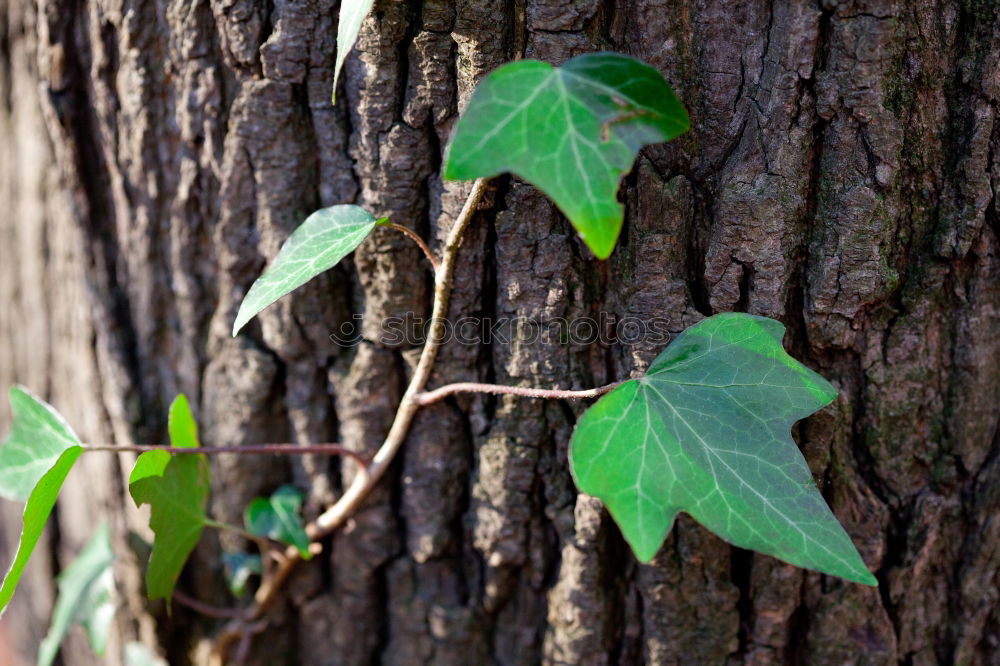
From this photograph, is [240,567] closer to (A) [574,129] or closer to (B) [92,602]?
(B) [92,602]

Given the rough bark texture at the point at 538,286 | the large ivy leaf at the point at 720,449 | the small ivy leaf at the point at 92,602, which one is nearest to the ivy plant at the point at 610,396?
the large ivy leaf at the point at 720,449

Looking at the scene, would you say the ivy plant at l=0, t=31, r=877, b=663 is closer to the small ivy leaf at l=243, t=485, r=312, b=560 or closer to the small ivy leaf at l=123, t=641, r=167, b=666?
the small ivy leaf at l=243, t=485, r=312, b=560

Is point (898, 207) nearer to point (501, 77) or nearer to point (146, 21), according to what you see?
point (501, 77)

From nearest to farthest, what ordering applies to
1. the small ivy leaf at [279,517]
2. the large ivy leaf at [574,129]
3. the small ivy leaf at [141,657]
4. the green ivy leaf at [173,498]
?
the large ivy leaf at [574,129] → the green ivy leaf at [173,498] → the small ivy leaf at [279,517] → the small ivy leaf at [141,657]

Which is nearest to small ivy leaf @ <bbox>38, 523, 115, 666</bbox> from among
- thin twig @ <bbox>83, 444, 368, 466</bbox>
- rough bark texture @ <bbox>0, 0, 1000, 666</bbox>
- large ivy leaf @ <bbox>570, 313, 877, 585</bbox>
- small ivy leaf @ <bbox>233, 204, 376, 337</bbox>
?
rough bark texture @ <bbox>0, 0, 1000, 666</bbox>

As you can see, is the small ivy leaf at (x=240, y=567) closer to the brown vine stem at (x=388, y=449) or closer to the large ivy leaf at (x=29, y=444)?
the brown vine stem at (x=388, y=449)

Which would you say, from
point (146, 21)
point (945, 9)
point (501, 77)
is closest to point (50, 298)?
point (146, 21)
